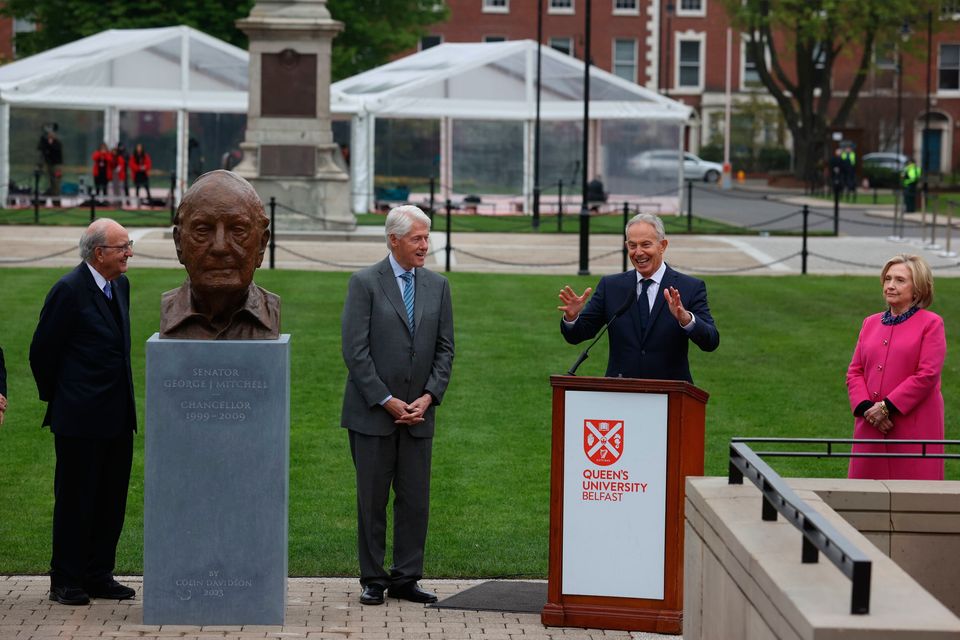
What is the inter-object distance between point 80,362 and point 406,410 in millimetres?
1664

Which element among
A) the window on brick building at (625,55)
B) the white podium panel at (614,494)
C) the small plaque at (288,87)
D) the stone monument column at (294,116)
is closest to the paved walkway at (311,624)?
the white podium panel at (614,494)

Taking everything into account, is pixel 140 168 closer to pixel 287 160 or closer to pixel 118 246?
pixel 287 160

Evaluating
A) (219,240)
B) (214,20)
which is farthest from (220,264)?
(214,20)

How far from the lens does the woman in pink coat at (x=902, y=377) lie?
28.0 ft

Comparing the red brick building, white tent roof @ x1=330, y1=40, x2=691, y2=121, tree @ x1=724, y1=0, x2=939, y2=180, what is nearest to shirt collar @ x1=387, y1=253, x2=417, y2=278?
white tent roof @ x1=330, y1=40, x2=691, y2=121

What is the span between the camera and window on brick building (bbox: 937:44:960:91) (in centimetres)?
8081

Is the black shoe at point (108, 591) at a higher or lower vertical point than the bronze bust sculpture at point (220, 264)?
lower

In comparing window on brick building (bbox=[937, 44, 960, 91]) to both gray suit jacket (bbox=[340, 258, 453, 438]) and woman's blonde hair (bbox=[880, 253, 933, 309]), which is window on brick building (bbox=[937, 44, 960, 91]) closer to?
woman's blonde hair (bbox=[880, 253, 933, 309])

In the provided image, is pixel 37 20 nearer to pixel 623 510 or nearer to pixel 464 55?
pixel 464 55

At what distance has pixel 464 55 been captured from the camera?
143ft

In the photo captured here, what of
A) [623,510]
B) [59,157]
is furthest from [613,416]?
[59,157]

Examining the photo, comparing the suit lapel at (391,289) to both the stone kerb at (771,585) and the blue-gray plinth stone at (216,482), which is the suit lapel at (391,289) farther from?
the stone kerb at (771,585)

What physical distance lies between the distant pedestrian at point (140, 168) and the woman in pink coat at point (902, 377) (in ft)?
109

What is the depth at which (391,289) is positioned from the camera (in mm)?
8453
